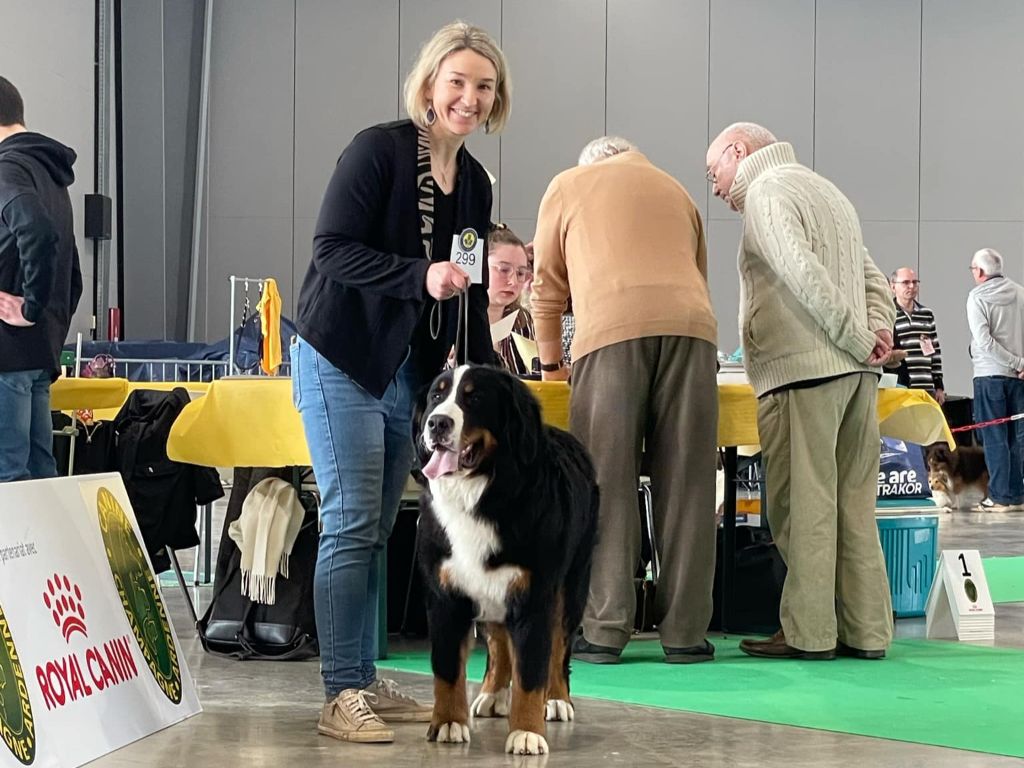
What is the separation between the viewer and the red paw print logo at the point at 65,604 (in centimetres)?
264

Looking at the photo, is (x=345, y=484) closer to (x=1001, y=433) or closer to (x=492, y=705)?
(x=492, y=705)

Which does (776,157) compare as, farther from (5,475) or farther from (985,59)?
(985,59)

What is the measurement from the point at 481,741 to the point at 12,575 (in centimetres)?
100

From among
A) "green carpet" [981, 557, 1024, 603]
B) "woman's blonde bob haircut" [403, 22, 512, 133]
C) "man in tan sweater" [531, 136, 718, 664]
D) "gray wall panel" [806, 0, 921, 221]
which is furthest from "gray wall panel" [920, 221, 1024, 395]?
"woman's blonde bob haircut" [403, 22, 512, 133]

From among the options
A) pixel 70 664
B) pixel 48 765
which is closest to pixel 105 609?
pixel 70 664

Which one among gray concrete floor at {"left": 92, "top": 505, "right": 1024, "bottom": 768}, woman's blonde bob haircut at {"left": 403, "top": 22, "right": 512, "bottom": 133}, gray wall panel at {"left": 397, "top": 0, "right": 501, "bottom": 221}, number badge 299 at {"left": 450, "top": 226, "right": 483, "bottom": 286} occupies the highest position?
gray wall panel at {"left": 397, "top": 0, "right": 501, "bottom": 221}

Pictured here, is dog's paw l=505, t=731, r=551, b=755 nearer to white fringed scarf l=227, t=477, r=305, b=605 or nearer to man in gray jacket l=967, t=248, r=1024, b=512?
white fringed scarf l=227, t=477, r=305, b=605

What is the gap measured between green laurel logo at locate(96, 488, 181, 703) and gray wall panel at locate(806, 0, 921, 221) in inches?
422

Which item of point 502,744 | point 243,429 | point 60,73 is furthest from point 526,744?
point 60,73

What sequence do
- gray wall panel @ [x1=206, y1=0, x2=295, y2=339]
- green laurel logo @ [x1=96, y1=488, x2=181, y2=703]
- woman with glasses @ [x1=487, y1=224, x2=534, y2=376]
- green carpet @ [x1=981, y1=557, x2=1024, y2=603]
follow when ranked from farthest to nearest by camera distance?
gray wall panel @ [x1=206, y1=0, x2=295, y2=339] → green carpet @ [x1=981, y1=557, x2=1024, y2=603] → woman with glasses @ [x1=487, y1=224, x2=534, y2=376] → green laurel logo @ [x1=96, y1=488, x2=181, y2=703]

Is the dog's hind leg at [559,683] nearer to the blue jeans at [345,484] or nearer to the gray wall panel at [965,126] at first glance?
the blue jeans at [345,484]

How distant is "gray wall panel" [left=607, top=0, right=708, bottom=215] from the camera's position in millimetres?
12758

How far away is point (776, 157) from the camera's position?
4.17m

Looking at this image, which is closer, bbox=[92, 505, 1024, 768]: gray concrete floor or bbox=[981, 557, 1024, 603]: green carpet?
bbox=[92, 505, 1024, 768]: gray concrete floor
